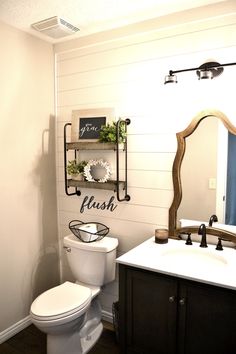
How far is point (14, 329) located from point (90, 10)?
8.48 feet

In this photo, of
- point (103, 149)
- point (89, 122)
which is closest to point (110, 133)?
point (103, 149)

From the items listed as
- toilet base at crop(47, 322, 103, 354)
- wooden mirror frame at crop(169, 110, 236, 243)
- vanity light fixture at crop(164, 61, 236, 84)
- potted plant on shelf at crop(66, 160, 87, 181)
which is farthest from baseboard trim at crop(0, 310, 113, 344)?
vanity light fixture at crop(164, 61, 236, 84)

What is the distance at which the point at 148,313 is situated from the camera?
1.79m

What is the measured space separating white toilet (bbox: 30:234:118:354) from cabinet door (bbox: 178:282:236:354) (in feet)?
2.34

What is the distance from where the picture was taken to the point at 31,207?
255cm

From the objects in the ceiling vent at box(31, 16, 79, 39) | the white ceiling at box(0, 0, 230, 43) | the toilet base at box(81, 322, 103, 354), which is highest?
the white ceiling at box(0, 0, 230, 43)

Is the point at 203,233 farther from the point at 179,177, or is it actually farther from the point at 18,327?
the point at 18,327

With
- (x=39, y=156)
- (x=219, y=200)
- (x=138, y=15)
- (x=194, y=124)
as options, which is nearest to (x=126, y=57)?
(x=138, y=15)

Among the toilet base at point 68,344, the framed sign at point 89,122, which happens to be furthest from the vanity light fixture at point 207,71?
the toilet base at point 68,344

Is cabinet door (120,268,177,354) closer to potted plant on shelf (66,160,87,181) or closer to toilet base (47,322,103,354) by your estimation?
toilet base (47,322,103,354)

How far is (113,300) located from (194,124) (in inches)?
65.1

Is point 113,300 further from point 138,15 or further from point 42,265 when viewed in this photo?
point 138,15

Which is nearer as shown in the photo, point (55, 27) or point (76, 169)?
point (55, 27)

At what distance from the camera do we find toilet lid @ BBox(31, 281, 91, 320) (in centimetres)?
186
